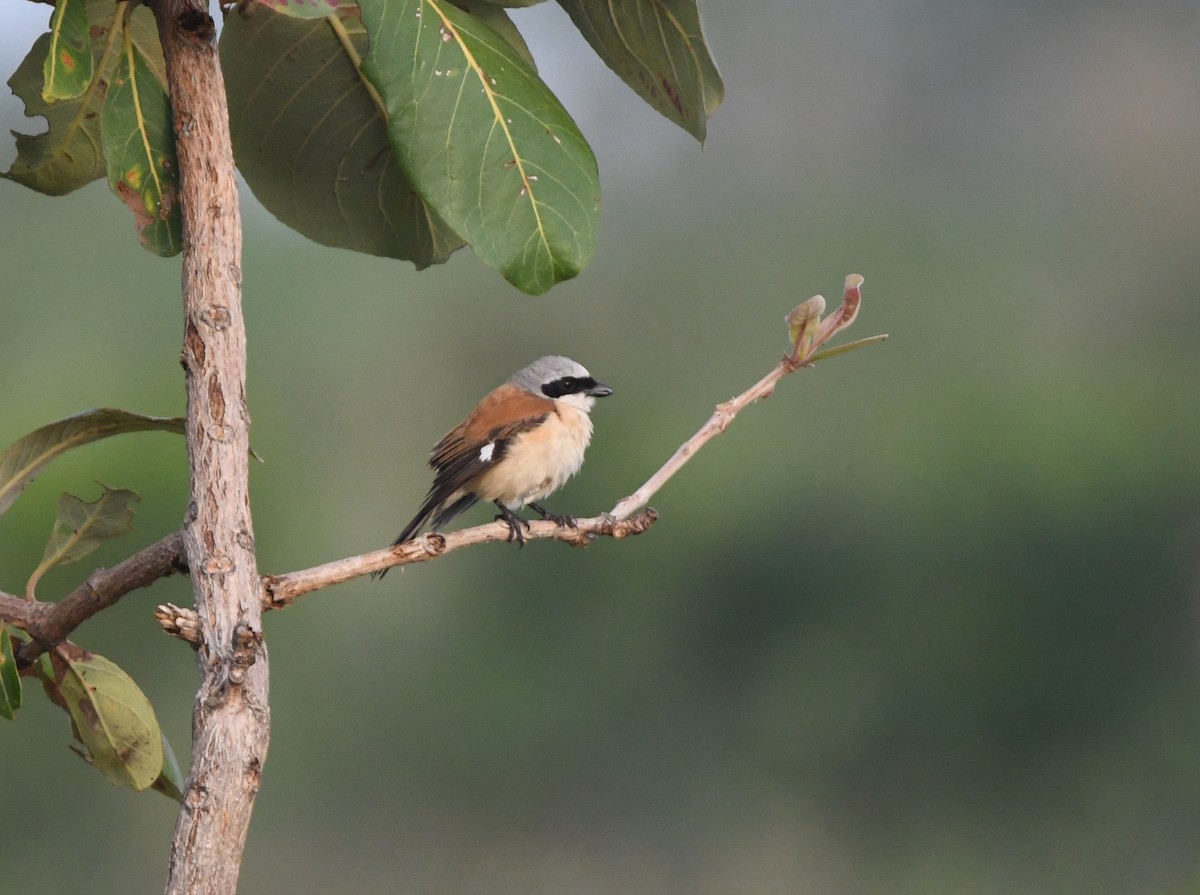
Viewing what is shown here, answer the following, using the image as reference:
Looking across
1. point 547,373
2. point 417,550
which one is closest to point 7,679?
point 417,550

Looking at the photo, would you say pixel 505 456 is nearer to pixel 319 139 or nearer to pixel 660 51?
pixel 319 139

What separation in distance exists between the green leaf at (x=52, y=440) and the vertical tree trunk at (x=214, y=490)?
225mm

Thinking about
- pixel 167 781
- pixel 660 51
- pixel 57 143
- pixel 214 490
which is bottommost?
pixel 167 781

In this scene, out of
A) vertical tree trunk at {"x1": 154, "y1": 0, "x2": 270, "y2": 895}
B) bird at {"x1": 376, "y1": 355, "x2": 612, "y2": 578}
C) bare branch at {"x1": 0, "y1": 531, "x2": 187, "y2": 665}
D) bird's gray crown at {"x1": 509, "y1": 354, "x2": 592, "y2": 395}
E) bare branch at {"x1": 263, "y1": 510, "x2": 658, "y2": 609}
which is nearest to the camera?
vertical tree trunk at {"x1": 154, "y1": 0, "x2": 270, "y2": 895}

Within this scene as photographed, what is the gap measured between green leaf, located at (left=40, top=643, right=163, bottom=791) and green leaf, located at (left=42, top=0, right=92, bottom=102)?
515mm

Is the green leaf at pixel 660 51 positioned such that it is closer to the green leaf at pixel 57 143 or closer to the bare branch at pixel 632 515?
the bare branch at pixel 632 515

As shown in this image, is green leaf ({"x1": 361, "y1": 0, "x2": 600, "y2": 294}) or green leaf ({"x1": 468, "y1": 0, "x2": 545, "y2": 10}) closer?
green leaf ({"x1": 361, "y1": 0, "x2": 600, "y2": 294})

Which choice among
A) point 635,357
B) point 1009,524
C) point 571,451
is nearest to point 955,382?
point 1009,524

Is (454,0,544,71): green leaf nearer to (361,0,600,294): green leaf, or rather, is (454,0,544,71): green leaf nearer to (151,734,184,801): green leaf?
(361,0,600,294): green leaf

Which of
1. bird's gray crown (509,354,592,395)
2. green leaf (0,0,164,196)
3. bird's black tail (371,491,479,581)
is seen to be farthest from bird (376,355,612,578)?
green leaf (0,0,164,196)

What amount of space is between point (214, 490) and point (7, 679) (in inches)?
13.0

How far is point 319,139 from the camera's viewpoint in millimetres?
1354

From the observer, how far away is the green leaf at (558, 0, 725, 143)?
1230mm

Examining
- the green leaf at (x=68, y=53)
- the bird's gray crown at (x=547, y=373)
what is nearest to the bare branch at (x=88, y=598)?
the green leaf at (x=68, y=53)
